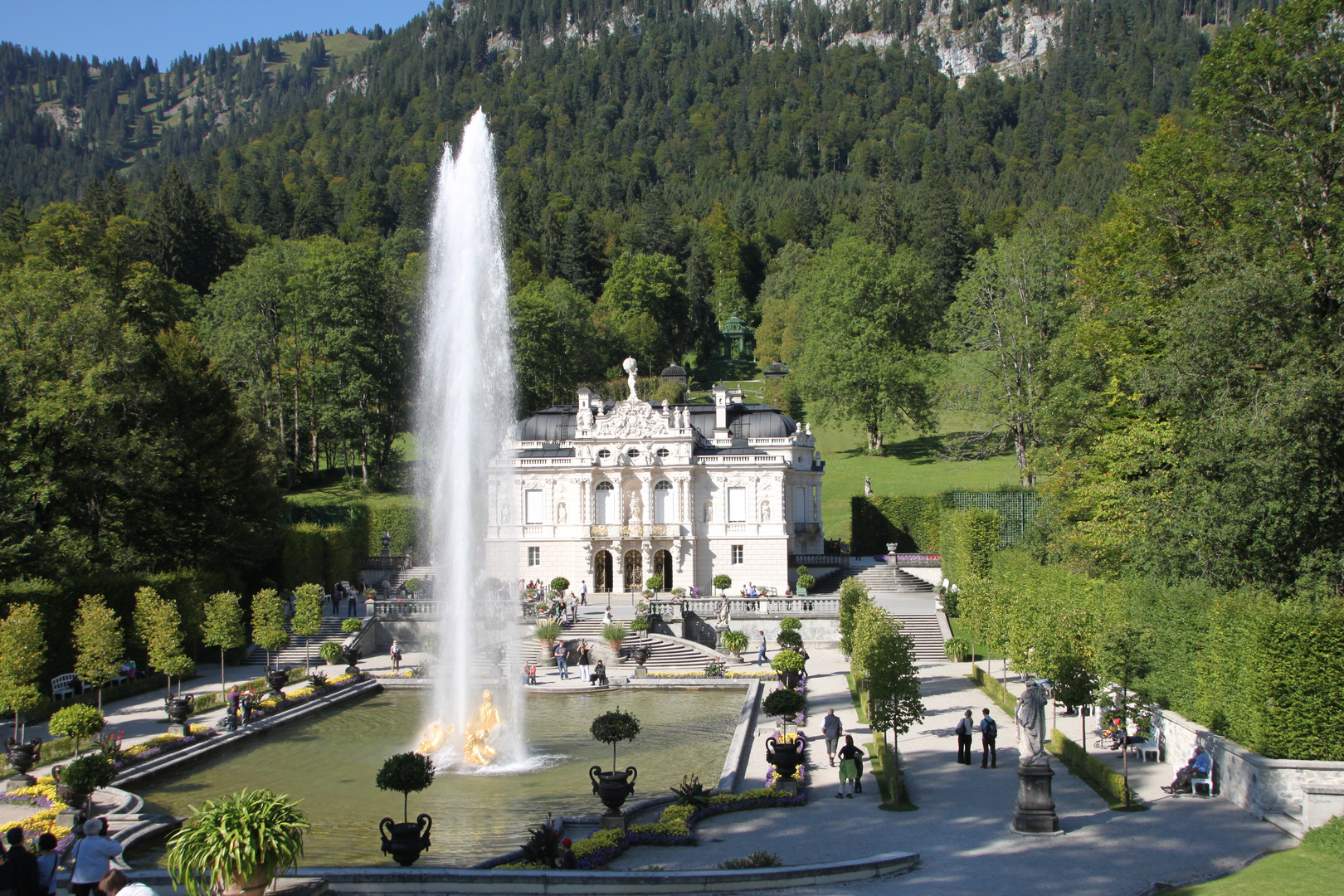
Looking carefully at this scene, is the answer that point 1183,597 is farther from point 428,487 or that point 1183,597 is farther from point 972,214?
point 972,214

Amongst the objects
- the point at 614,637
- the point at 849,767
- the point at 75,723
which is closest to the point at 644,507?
the point at 614,637

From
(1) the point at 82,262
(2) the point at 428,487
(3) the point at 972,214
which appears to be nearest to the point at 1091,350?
(2) the point at 428,487

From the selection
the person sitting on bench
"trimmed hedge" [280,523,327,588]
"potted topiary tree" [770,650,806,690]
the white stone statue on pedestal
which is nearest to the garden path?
the person sitting on bench

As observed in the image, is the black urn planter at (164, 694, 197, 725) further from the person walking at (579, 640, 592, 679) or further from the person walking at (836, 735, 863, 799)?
the person walking at (836, 735, 863, 799)

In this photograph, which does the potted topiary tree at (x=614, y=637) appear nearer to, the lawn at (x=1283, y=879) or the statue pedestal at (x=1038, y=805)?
the statue pedestal at (x=1038, y=805)

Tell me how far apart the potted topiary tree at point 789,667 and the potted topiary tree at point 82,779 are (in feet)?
59.6

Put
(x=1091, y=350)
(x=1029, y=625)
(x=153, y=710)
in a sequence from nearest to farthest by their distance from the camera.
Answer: (x=1029, y=625)
(x=153, y=710)
(x=1091, y=350)

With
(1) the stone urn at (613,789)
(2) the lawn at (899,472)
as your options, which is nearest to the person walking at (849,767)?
(1) the stone urn at (613,789)

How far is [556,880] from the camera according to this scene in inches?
572

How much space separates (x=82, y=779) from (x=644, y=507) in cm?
3524

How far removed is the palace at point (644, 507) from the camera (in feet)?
172

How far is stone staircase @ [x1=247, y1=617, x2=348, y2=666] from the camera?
137 feet

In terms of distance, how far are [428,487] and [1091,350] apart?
37119 mm

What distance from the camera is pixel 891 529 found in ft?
194
